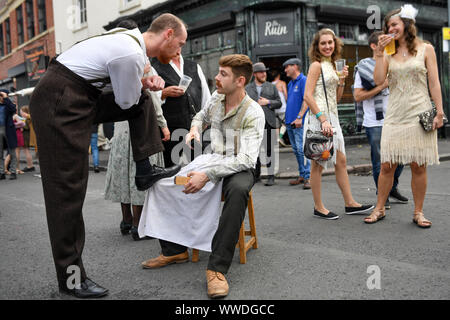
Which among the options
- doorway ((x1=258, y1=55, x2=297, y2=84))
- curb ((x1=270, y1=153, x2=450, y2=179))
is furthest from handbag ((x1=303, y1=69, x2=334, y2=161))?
doorway ((x1=258, y1=55, x2=297, y2=84))

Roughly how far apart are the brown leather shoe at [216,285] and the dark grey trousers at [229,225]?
0.11 ft

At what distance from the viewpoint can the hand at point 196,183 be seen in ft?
9.55

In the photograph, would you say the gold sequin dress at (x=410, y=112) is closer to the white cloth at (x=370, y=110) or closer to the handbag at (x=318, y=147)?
the handbag at (x=318, y=147)

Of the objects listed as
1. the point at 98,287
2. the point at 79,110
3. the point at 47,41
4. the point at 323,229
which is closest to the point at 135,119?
the point at 79,110

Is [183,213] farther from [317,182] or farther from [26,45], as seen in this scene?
[26,45]

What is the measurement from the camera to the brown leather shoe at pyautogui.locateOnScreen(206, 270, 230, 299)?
2646 mm

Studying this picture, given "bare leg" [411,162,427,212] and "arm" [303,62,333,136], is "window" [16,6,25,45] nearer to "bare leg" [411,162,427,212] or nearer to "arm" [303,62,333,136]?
"arm" [303,62,333,136]

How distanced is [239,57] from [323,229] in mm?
1930

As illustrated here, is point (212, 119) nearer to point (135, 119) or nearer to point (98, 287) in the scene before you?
point (135, 119)

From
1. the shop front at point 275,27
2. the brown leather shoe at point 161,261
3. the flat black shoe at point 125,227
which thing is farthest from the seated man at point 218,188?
the shop front at point 275,27

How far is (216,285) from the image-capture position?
270cm

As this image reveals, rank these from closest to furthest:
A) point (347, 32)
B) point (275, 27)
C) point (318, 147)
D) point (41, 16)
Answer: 1. point (318, 147)
2. point (275, 27)
3. point (347, 32)
4. point (41, 16)

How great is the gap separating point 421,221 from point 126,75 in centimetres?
310

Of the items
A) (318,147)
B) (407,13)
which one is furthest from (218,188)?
(407,13)
